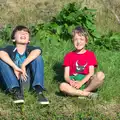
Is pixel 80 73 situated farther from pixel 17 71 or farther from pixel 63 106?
pixel 17 71

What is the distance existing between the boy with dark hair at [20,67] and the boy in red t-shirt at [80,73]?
383 millimetres

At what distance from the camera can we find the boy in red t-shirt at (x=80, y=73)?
5.50m

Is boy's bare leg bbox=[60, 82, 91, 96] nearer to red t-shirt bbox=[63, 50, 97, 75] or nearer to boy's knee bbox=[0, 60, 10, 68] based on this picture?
red t-shirt bbox=[63, 50, 97, 75]

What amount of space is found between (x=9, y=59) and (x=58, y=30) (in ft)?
7.51

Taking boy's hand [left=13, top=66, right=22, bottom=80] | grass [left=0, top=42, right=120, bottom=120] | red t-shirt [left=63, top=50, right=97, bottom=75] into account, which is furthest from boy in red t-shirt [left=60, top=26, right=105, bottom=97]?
boy's hand [left=13, top=66, right=22, bottom=80]

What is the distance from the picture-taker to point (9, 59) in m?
5.53

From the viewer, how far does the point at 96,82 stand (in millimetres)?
5508

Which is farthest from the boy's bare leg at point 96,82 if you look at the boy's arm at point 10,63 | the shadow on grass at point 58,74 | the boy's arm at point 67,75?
the boy's arm at point 10,63

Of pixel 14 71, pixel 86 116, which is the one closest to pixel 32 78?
pixel 14 71

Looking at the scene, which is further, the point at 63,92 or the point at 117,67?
the point at 117,67

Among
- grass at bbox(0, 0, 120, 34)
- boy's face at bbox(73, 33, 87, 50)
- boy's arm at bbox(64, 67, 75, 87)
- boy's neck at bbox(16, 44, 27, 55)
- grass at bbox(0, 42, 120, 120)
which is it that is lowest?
grass at bbox(0, 42, 120, 120)

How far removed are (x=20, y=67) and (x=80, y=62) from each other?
0.87 metres

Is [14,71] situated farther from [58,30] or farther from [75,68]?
[58,30]

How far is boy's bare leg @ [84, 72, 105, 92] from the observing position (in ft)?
18.0
